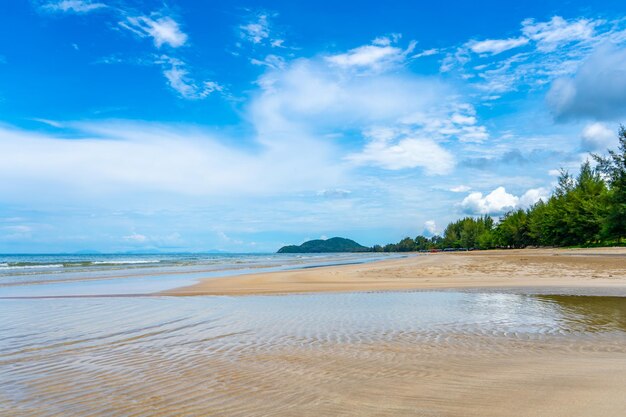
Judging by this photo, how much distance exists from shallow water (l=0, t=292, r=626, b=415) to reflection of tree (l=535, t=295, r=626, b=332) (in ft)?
0.11

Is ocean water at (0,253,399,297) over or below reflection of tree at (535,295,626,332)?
over

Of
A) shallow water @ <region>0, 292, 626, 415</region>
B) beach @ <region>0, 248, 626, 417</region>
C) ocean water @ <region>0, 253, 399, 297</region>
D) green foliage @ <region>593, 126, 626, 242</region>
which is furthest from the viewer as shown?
green foliage @ <region>593, 126, 626, 242</region>

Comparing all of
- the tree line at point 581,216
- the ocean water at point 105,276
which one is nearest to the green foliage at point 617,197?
the tree line at point 581,216

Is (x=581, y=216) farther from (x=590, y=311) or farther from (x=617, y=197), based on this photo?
(x=590, y=311)

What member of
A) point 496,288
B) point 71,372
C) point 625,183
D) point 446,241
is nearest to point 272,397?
point 71,372

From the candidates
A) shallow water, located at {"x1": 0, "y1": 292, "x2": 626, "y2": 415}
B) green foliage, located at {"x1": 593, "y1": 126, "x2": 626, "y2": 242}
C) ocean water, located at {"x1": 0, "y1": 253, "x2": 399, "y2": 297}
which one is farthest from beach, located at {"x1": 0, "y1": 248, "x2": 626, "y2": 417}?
green foliage, located at {"x1": 593, "y1": 126, "x2": 626, "y2": 242}

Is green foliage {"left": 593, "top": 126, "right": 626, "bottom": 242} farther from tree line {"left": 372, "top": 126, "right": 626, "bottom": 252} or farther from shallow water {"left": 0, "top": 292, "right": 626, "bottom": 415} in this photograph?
shallow water {"left": 0, "top": 292, "right": 626, "bottom": 415}

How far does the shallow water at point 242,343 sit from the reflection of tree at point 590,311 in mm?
34

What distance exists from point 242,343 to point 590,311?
31.1 feet

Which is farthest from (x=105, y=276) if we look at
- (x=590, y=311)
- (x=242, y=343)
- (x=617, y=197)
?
(x=617, y=197)

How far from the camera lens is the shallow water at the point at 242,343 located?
5.41 metres

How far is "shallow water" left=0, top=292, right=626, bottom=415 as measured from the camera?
17.8ft

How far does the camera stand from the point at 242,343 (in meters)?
8.66

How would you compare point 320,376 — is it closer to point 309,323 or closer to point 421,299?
point 309,323
